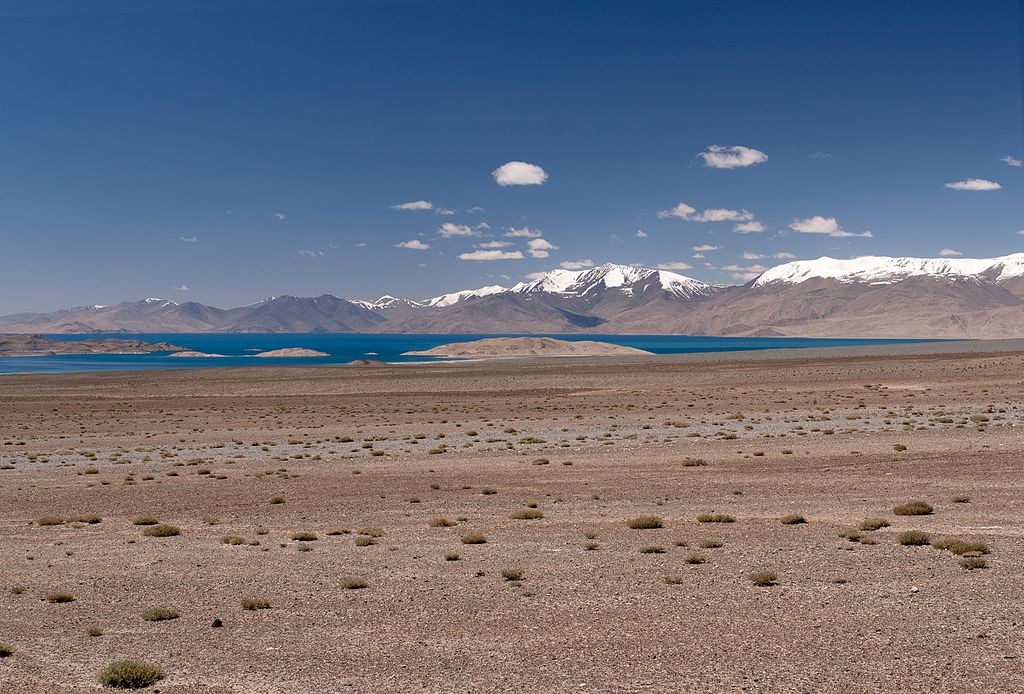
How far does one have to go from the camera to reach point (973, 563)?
13805 mm

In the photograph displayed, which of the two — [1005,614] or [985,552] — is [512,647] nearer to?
[1005,614]

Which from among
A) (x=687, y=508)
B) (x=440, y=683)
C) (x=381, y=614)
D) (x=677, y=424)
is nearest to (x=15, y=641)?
(x=381, y=614)

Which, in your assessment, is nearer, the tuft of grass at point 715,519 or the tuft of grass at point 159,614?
the tuft of grass at point 159,614

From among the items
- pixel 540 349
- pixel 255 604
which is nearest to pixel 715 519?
→ pixel 255 604

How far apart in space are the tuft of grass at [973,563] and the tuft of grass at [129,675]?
42.0ft

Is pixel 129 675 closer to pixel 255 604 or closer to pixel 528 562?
pixel 255 604

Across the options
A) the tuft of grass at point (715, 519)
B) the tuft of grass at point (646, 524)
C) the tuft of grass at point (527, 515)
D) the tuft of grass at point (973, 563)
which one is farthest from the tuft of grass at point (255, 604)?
the tuft of grass at point (973, 563)

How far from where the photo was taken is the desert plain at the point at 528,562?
982cm

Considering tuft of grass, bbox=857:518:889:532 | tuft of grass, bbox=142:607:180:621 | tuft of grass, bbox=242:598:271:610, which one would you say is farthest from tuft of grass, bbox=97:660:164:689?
tuft of grass, bbox=857:518:889:532

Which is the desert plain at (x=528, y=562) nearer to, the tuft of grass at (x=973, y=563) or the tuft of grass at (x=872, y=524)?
the tuft of grass at (x=973, y=563)

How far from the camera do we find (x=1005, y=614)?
441 inches

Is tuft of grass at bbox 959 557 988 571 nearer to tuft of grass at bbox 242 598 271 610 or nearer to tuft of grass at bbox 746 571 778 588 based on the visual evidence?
tuft of grass at bbox 746 571 778 588

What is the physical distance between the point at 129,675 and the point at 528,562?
7604 millimetres

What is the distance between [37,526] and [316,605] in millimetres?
11533
